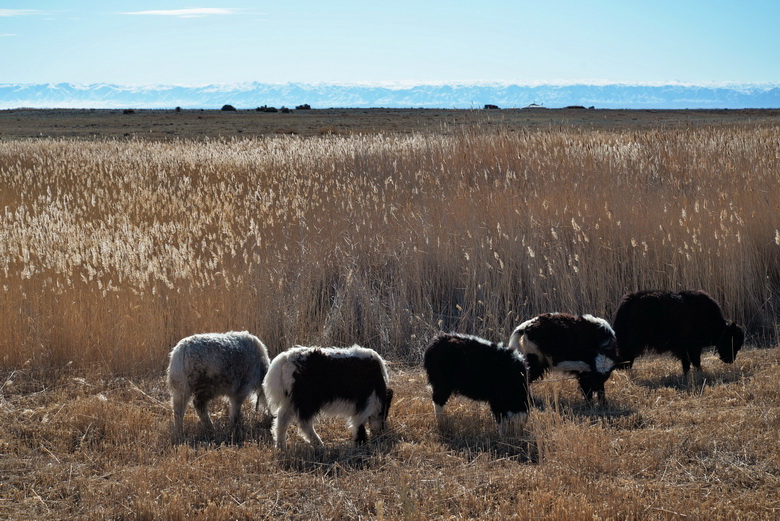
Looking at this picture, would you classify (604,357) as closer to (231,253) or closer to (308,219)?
(231,253)

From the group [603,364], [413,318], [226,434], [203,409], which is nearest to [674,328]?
[603,364]

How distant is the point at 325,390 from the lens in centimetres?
452

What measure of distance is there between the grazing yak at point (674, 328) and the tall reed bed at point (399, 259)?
4.31ft

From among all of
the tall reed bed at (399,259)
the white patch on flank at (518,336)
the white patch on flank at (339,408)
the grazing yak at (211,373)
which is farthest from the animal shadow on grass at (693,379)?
the grazing yak at (211,373)

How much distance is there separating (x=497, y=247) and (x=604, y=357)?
2.87 meters

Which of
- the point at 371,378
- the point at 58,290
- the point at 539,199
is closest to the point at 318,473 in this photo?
the point at 371,378

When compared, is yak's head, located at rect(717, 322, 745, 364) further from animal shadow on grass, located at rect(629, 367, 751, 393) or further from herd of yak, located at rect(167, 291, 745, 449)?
herd of yak, located at rect(167, 291, 745, 449)

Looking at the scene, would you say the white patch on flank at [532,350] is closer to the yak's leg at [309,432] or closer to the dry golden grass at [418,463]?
the dry golden grass at [418,463]

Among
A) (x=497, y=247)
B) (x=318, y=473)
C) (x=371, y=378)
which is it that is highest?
(x=497, y=247)

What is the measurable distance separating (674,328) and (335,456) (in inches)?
122

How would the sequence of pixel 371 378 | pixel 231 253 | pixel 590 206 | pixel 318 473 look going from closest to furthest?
1. pixel 318 473
2. pixel 371 378
3. pixel 231 253
4. pixel 590 206

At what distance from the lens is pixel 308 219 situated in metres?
9.12

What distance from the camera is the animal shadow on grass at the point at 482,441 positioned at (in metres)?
4.42

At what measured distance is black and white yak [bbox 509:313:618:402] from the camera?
17.3 feet
